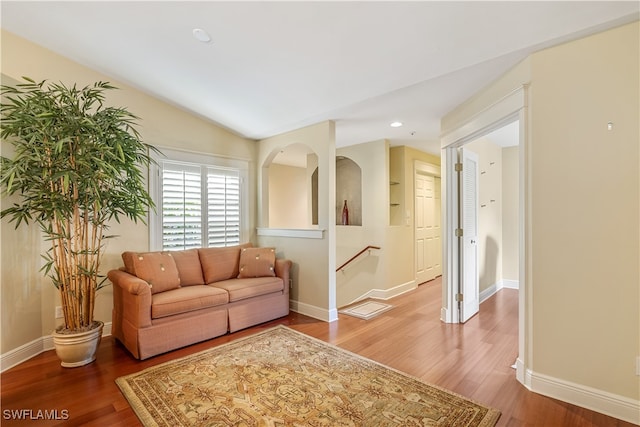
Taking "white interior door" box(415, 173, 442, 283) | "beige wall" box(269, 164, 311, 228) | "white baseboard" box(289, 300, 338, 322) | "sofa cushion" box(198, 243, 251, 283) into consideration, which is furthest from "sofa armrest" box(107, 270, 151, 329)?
"white interior door" box(415, 173, 442, 283)

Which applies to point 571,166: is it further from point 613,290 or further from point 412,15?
point 412,15

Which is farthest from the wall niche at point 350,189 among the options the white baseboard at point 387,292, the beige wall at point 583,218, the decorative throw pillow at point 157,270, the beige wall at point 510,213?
the beige wall at point 583,218

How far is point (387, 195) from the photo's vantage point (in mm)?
4922

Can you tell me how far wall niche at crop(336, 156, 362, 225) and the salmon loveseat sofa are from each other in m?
1.93

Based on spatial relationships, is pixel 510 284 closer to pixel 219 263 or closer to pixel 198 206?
pixel 219 263

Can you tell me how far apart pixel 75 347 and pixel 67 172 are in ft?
4.79

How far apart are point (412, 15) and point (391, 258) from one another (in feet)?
11.8

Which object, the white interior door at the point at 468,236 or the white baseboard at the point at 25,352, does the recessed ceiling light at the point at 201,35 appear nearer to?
the white interior door at the point at 468,236

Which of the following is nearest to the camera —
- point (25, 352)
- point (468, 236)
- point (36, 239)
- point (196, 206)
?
point (25, 352)

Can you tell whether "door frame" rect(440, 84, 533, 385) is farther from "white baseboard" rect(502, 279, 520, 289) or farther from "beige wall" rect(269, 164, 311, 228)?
"beige wall" rect(269, 164, 311, 228)

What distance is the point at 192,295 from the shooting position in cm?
311

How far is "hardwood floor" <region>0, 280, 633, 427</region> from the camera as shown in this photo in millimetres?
2000

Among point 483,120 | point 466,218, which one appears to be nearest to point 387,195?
point 466,218

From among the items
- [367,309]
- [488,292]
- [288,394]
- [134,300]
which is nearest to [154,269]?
[134,300]
